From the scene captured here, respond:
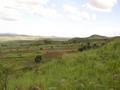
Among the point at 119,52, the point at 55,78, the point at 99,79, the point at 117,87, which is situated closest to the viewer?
the point at 117,87

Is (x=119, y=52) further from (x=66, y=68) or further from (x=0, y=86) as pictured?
(x=0, y=86)

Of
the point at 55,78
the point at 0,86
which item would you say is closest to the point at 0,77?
the point at 0,86

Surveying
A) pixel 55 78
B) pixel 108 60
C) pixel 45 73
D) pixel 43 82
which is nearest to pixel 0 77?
pixel 43 82

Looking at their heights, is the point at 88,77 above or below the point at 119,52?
below

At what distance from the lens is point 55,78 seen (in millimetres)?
22938

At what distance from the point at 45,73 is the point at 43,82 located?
457 centimetres

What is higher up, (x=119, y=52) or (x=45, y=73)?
(x=119, y=52)

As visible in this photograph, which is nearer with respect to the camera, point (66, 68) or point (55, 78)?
point (55, 78)

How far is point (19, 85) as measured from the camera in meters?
21.6

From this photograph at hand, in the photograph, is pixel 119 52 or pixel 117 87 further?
pixel 119 52

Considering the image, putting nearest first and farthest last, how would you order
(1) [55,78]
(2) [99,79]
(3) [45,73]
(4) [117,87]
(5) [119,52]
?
(4) [117,87], (2) [99,79], (1) [55,78], (3) [45,73], (5) [119,52]

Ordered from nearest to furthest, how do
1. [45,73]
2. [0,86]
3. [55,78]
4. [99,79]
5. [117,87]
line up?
[117,87], [0,86], [99,79], [55,78], [45,73]

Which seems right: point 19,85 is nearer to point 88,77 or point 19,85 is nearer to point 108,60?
point 88,77

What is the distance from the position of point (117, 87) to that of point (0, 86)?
29.8 feet
